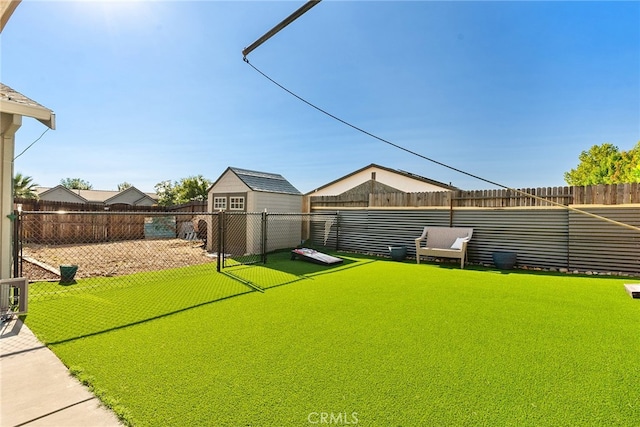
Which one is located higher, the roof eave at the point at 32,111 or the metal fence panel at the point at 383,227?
the roof eave at the point at 32,111

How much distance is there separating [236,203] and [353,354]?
27.1ft

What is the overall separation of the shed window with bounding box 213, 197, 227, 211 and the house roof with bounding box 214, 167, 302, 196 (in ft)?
3.78

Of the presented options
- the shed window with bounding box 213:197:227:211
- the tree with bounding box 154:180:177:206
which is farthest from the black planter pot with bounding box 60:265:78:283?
the tree with bounding box 154:180:177:206

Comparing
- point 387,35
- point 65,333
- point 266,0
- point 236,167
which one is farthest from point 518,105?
point 65,333

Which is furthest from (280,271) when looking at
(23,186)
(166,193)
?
(166,193)

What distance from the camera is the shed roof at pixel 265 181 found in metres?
9.98

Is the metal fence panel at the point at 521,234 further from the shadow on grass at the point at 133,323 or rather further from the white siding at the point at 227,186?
the white siding at the point at 227,186

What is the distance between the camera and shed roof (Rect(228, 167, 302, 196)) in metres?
9.98

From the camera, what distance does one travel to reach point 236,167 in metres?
10.4

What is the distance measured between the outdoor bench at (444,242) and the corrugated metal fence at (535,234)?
0.28 m

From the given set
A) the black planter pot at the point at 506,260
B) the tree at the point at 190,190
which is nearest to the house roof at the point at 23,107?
the black planter pot at the point at 506,260

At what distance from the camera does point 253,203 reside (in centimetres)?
963

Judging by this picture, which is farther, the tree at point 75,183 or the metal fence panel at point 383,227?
the tree at point 75,183

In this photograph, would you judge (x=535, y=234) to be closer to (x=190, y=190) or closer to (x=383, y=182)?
(x=383, y=182)
